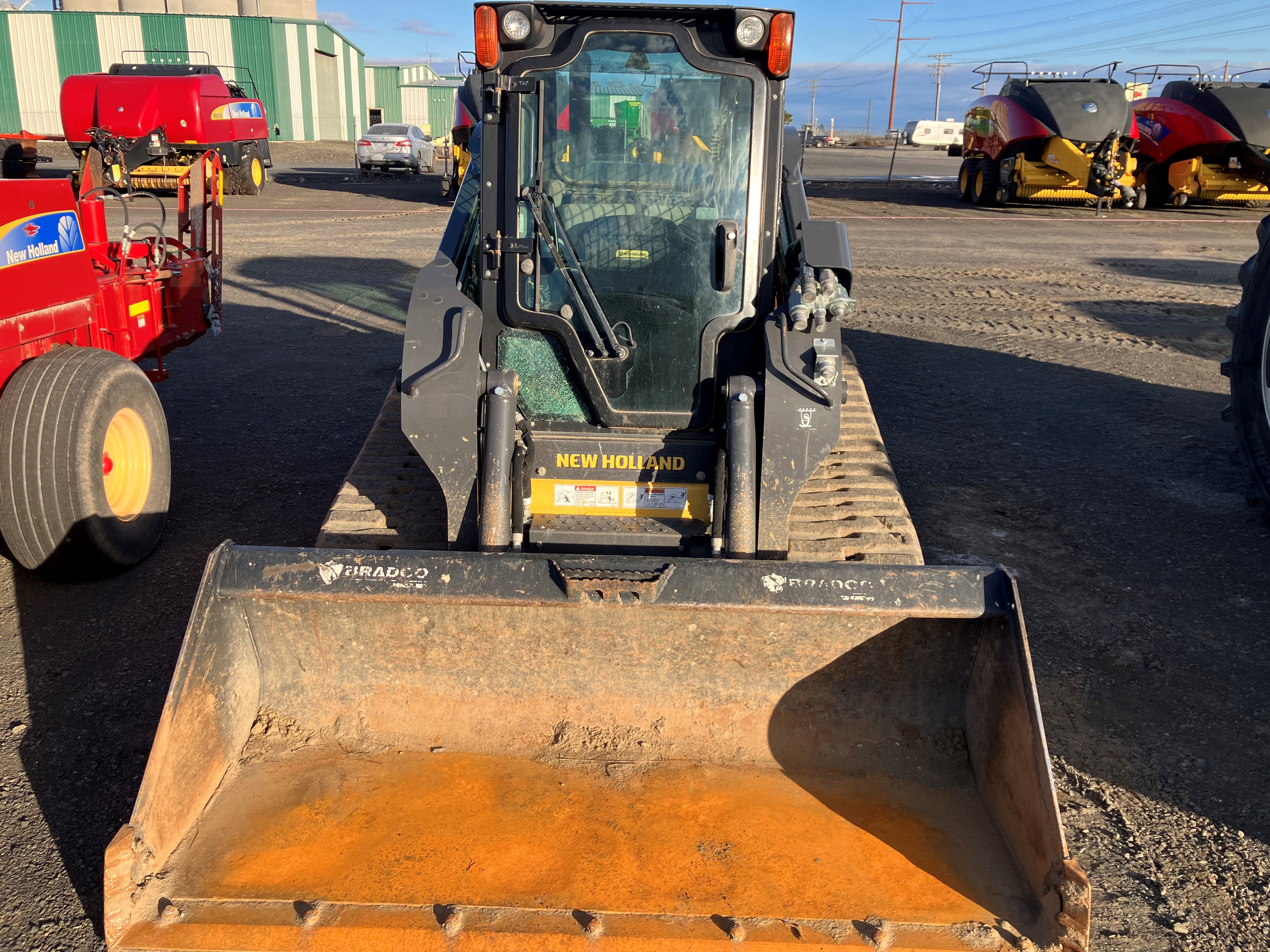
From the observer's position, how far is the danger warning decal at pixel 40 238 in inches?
164

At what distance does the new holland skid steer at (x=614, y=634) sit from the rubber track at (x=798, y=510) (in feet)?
0.06

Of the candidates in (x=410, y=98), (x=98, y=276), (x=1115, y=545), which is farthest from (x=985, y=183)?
(x=410, y=98)

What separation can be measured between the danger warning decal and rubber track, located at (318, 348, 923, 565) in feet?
5.42

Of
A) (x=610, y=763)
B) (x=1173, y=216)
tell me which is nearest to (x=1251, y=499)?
(x=610, y=763)

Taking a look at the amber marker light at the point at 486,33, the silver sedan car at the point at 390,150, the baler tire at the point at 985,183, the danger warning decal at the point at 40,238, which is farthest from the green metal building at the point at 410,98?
the amber marker light at the point at 486,33

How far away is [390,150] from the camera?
79.8 feet

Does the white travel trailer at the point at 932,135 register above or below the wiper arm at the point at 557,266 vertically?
above

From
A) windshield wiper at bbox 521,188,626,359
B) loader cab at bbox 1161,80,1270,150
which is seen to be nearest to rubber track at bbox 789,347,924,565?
windshield wiper at bbox 521,188,626,359

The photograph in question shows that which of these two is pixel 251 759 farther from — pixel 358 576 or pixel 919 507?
pixel 919 507

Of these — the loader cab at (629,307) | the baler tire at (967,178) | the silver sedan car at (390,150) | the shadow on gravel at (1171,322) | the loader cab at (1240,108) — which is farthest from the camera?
the silver sedan car at (390,150)

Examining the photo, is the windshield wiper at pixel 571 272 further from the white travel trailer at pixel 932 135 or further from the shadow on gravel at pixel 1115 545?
the white travel trailer at pixel 932 135

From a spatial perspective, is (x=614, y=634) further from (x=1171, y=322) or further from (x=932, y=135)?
(x=932, y=135)

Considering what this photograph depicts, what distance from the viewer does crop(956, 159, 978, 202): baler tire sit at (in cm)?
1945

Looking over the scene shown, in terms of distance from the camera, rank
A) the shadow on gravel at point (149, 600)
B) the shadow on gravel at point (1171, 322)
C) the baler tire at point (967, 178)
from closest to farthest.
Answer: the shadow on gravel at point (149, 600) → the shadow on gravel at point (1171, 322) → the baler tire at point (967, 178)
